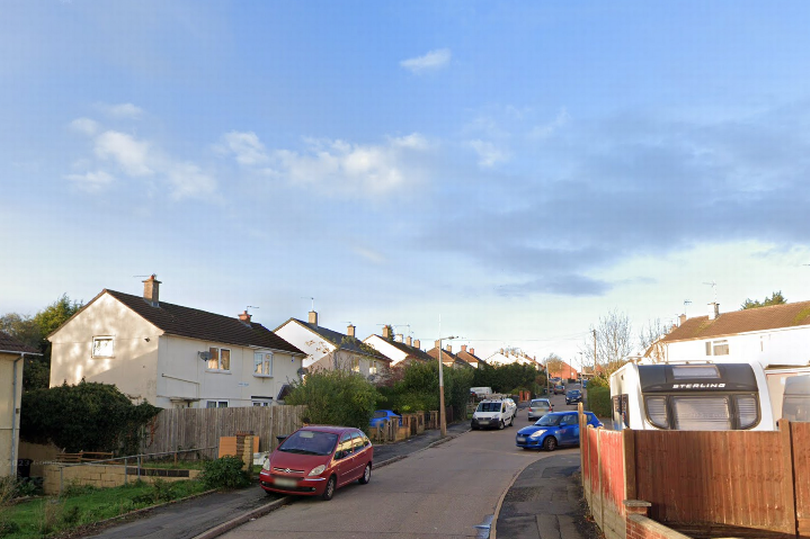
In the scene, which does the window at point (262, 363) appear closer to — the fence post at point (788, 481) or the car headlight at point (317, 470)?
the car headlight at point (317, 470)

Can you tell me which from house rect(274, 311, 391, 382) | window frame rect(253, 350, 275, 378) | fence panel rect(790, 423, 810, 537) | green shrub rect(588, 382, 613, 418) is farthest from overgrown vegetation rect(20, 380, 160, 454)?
green shrub rect(588, 382, 613, 418)

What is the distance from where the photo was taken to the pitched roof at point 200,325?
31469mm

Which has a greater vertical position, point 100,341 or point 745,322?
point 745,322

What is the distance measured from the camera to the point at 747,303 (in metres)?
63.5

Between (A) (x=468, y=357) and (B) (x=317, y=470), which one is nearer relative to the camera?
(B) (x=317, y=470)

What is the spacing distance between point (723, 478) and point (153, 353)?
2667 cm

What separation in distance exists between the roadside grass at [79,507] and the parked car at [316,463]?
2227 millimetres

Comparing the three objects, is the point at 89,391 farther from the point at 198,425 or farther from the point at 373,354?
the point at 373,354

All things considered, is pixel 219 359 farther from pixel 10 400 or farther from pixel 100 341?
pixel 10 400

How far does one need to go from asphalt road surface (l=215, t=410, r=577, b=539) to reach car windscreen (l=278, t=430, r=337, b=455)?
1.12 meters

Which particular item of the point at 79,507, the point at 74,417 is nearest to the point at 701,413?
the point at 79,507

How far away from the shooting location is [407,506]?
14.6 metres

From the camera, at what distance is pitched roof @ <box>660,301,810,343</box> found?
40.5 meters

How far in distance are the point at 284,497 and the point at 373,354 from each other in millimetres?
38368
